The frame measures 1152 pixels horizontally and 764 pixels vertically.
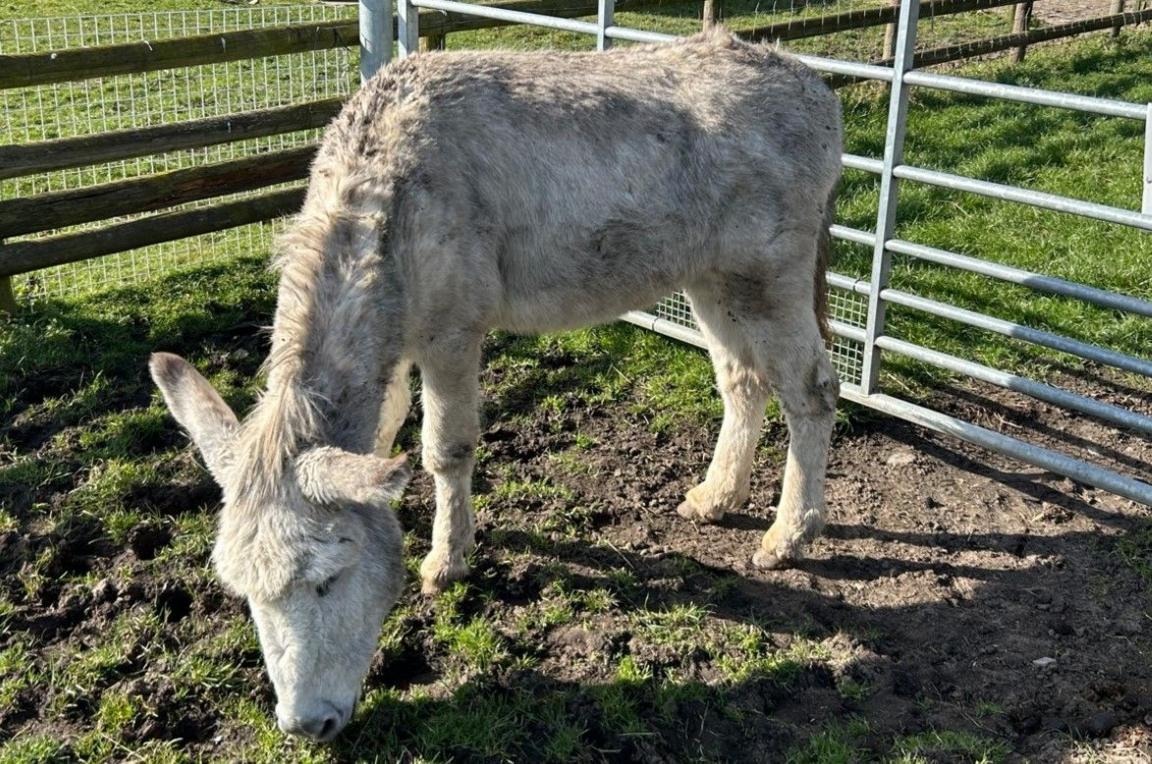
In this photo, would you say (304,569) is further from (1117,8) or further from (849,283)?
(1117,8)

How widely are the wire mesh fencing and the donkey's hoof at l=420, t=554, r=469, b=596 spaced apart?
4119mm

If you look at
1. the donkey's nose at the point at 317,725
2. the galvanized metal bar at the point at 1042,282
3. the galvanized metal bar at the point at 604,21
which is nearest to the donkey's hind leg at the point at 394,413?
the donkey's nose at the point at 317,725

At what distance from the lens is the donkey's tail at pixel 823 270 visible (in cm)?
509

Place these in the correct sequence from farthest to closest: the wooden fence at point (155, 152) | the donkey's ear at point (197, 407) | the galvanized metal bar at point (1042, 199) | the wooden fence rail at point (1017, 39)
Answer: the wooden fence rail at point (1017, 39) < the wooden fence at point (155, 152) < the galvanized metal bar at point (1042, 199) < the donkey's ear at point (197, 407)

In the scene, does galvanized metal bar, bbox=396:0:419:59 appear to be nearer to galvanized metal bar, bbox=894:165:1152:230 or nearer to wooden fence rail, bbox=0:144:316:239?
wooden fence rail, bbox=0:144:316:239

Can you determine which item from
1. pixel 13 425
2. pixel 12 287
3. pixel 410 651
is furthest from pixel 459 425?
pixel 12 287

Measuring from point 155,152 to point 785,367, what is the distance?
4549 millimetres

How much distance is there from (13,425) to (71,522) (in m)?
1.10

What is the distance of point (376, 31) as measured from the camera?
23.3 ft

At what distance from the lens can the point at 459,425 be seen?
455 centimetres

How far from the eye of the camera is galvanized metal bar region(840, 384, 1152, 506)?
15.9 feet

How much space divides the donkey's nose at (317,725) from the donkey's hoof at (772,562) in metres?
2.12

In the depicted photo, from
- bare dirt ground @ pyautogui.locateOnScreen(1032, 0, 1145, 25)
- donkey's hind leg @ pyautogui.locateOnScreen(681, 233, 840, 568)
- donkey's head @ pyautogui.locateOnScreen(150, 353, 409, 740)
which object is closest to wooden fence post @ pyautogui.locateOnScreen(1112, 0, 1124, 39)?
bare dirt ground @ pyautogui.locateOnScreen(1032, 0, 1145, 25)

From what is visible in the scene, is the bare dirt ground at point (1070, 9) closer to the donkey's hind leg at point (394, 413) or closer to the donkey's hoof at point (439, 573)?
the donkey's hind leg at point (394, 413)
